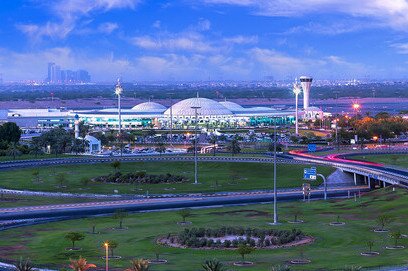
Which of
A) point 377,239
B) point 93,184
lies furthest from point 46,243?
point 93,184

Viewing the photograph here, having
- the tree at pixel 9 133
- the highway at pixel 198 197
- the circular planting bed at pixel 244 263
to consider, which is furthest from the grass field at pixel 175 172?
the circular planting bed at pixel 244 263

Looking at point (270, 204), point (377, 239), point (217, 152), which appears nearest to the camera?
point (377, 239)

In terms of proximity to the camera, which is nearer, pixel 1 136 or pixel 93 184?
pixel 93 184

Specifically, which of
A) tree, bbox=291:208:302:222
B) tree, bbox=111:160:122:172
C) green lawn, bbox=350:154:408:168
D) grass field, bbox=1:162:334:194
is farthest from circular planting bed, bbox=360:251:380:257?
green lawn, bbox=350:154:408:168

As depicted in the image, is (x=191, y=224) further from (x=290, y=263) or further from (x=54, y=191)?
(x=54, y=191)

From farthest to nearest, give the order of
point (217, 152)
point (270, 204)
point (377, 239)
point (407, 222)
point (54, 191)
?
1. point (217, 152)
2. point (54, 191)
3. point (270, 204)
4. point (407, 222)
5. point (377, 239)
